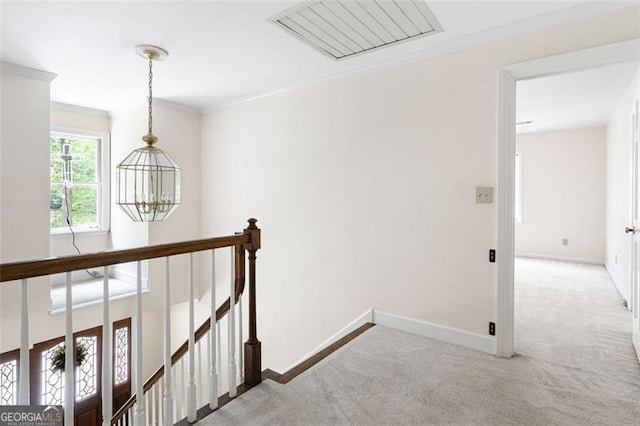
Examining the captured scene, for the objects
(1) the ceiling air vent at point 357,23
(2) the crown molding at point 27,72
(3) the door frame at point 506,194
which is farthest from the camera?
(2) the crown molding at point 27,72

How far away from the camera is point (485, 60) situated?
8.45 feet

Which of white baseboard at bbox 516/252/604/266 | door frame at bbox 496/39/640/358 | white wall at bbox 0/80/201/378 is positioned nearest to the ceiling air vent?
door frame at bbox 496/39/640/358

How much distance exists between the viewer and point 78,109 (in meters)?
4.57

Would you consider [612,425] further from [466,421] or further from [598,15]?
[598,15]

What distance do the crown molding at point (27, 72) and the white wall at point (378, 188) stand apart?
5.87 feet

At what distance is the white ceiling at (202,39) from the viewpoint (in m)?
2.21

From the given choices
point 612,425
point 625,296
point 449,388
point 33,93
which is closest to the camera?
point 612,425

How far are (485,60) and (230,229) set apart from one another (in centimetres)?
330

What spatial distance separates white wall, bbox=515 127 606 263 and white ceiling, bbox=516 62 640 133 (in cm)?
47

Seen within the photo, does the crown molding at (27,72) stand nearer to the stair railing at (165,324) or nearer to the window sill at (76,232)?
the window sill at (76,232)

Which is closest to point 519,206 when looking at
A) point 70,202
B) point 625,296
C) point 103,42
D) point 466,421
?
point 625,296

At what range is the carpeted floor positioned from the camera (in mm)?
1865

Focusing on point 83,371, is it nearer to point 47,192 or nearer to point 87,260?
point 47,192

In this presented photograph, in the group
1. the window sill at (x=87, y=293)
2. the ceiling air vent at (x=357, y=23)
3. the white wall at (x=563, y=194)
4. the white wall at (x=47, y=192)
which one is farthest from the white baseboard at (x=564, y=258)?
the window sill at (x=87, y=293)
